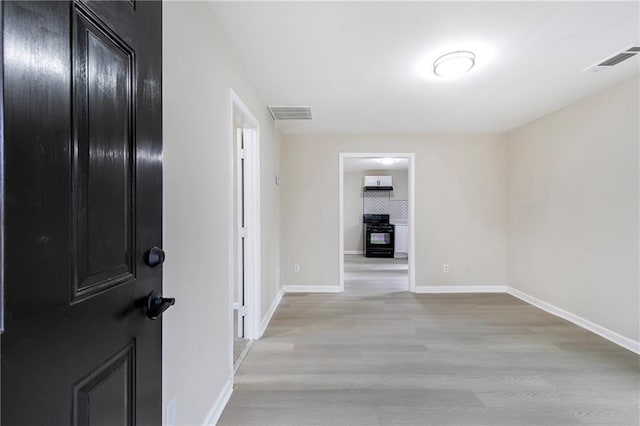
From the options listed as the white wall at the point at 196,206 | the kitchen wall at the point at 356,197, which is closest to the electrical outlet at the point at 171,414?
the white wall at the point at 196,206

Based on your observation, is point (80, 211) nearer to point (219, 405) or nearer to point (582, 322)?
point (219, 405)

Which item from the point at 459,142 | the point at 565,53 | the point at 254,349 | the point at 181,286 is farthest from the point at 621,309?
the point at 181,286

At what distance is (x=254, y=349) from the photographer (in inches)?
105

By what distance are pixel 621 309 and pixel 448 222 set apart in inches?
83.9

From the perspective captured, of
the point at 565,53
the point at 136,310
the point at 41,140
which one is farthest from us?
the point at 565,53

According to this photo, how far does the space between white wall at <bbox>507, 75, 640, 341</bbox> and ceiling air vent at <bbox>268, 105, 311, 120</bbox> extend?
299cm

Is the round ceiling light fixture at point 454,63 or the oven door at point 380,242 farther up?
the round ceiling light fixture at point 454,63

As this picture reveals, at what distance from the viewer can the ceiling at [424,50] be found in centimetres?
177

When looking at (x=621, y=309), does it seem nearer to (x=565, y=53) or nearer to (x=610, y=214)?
(x=610, y=214)

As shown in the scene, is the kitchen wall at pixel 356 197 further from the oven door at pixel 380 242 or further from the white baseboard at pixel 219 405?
the white baseboard at pixel 219 405

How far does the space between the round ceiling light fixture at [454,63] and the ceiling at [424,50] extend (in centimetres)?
7

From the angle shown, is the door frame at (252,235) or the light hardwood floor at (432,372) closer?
the light hardwood floor at (432,372)

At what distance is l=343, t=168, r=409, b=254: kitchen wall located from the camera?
868cm

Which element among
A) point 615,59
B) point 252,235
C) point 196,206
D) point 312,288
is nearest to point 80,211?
point 196,206
